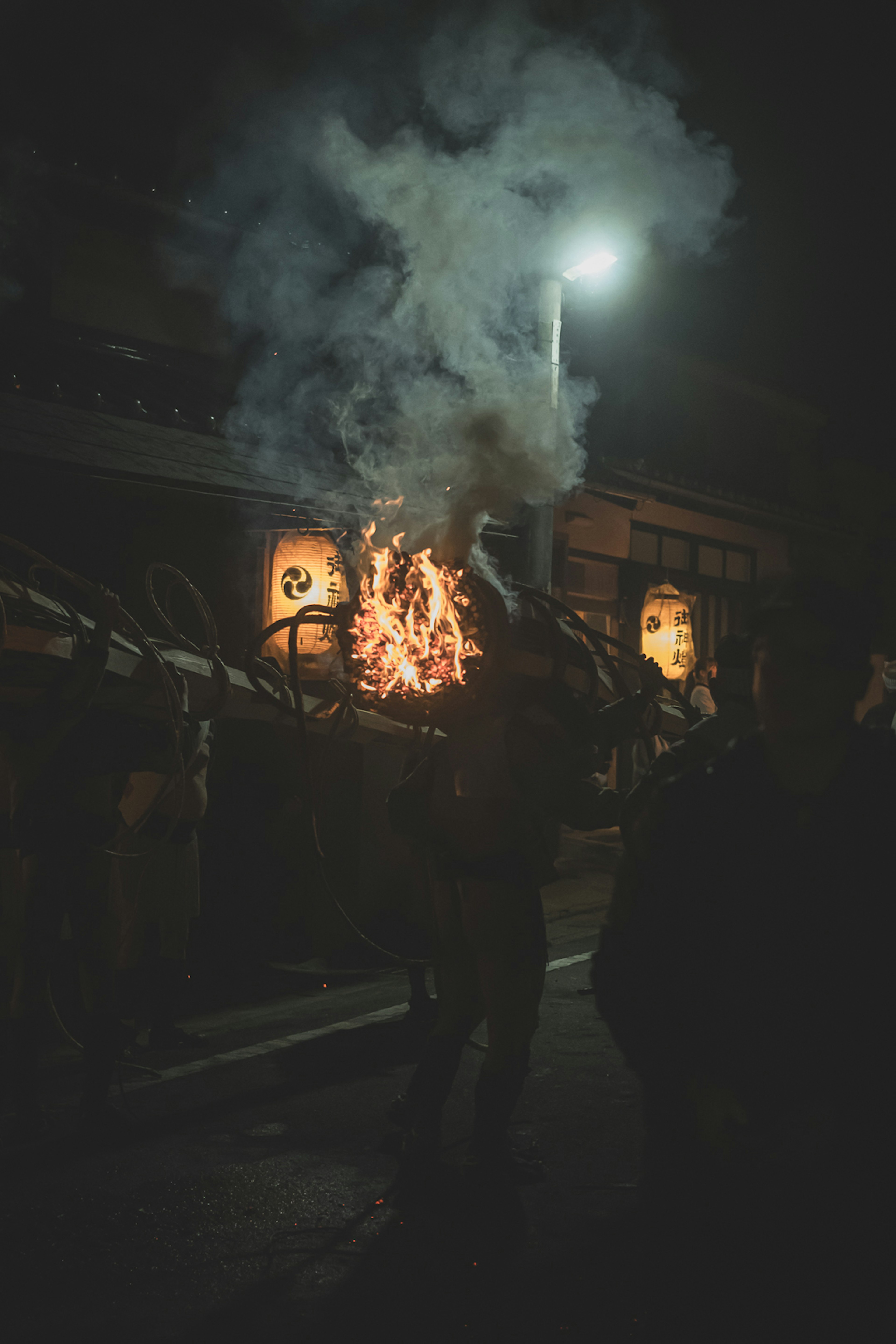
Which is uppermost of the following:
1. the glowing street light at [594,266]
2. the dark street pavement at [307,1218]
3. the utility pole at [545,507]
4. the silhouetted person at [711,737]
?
the glowing street light at [594,266]

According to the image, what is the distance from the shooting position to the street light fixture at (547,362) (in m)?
8.38

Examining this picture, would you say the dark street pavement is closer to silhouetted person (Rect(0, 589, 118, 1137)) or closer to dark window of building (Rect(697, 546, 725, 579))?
silhouetted person (Rect(0, 589, 118, 1137))

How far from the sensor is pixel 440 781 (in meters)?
4.29

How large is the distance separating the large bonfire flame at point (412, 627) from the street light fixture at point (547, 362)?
404 centimetres

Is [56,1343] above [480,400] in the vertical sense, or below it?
below

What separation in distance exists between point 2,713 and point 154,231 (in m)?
8.11

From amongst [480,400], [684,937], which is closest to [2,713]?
[480,400]

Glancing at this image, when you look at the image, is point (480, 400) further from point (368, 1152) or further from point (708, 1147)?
point (708, 1147)

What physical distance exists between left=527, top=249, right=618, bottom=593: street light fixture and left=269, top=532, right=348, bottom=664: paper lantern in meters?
2.29

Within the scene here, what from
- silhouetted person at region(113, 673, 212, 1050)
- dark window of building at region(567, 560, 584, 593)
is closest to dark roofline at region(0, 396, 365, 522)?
silhouetted person at region(113, 673, 212, 1050)

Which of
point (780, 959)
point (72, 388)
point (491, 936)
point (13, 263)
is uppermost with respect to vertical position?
point (13, 263)

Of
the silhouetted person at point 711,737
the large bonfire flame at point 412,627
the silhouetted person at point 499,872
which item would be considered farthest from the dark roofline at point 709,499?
the silhouetted person at point 711,737

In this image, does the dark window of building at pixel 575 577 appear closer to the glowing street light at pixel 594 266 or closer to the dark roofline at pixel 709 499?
A: the dark roofline at pixel 709 499

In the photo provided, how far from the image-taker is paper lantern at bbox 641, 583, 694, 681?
17141mm
